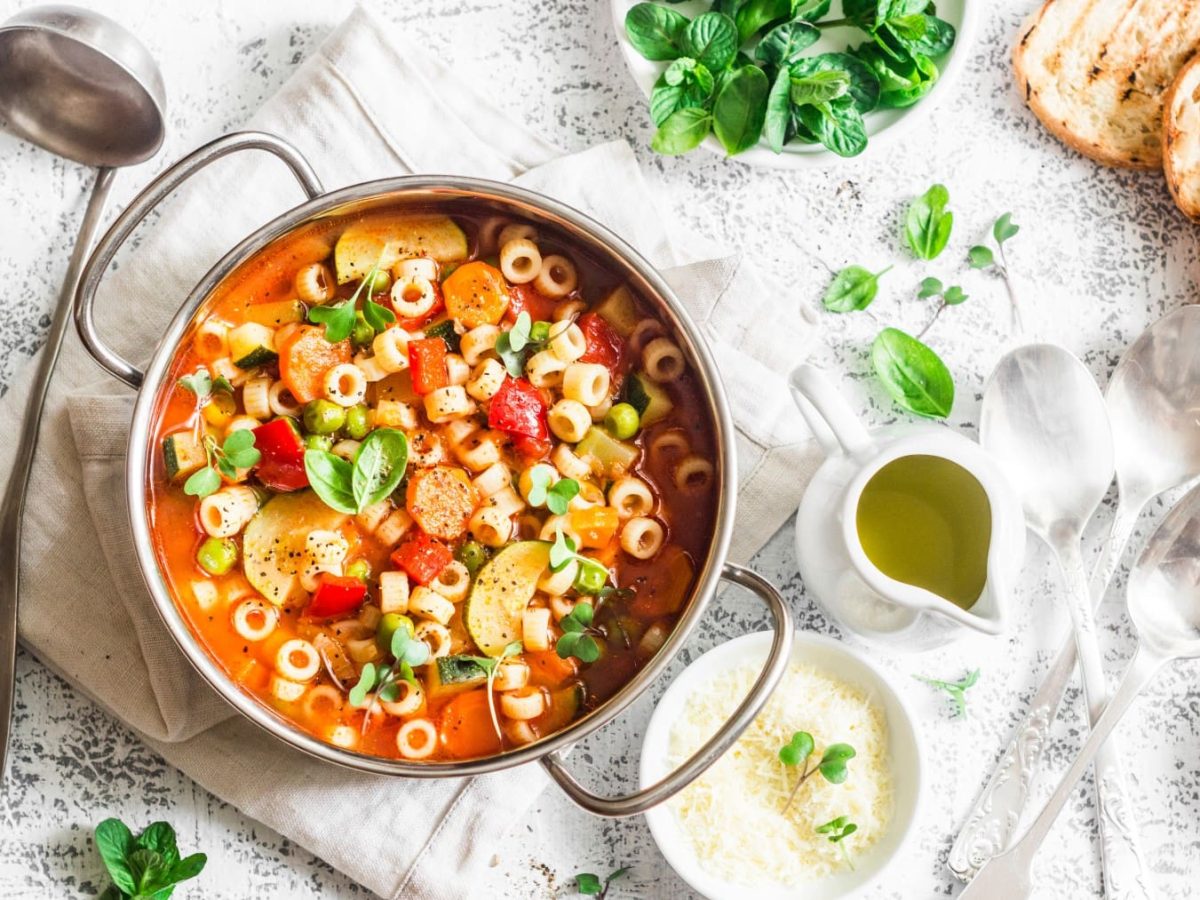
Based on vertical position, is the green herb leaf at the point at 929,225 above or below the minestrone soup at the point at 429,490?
above

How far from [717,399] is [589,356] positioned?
1.04ft

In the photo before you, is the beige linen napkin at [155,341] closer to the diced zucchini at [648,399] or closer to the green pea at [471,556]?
the diced zucchini at [648,399]

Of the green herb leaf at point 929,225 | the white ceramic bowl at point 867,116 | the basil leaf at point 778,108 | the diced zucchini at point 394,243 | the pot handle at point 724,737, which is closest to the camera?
the pot handle at point 724,737

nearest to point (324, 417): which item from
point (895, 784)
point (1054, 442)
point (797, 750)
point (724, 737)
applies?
point (724, 737)

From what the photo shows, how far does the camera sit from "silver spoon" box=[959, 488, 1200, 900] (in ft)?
8.96

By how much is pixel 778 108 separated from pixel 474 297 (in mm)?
832

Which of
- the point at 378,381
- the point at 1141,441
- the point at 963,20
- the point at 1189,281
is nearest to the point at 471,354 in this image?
the point at 378,381

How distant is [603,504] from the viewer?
2479 mm

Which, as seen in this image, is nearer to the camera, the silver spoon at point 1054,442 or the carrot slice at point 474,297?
the carrot slice at point 474,297

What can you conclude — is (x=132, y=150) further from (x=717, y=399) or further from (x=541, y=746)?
(x=541, y=746)

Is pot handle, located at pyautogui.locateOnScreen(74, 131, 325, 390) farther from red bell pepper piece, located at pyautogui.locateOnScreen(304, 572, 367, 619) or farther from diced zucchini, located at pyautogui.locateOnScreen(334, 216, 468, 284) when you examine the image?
red bell pepper piece, located at pyautogui.locateOnScreen(304, 572, 367, 619)

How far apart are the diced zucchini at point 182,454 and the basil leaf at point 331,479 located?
26cm

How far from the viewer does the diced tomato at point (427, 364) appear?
7.99 feet

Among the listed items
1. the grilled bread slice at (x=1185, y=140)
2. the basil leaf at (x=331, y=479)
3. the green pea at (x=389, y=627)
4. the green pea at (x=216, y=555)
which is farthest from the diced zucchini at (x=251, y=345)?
the grilled bread slice at (x=1185, y=140)
